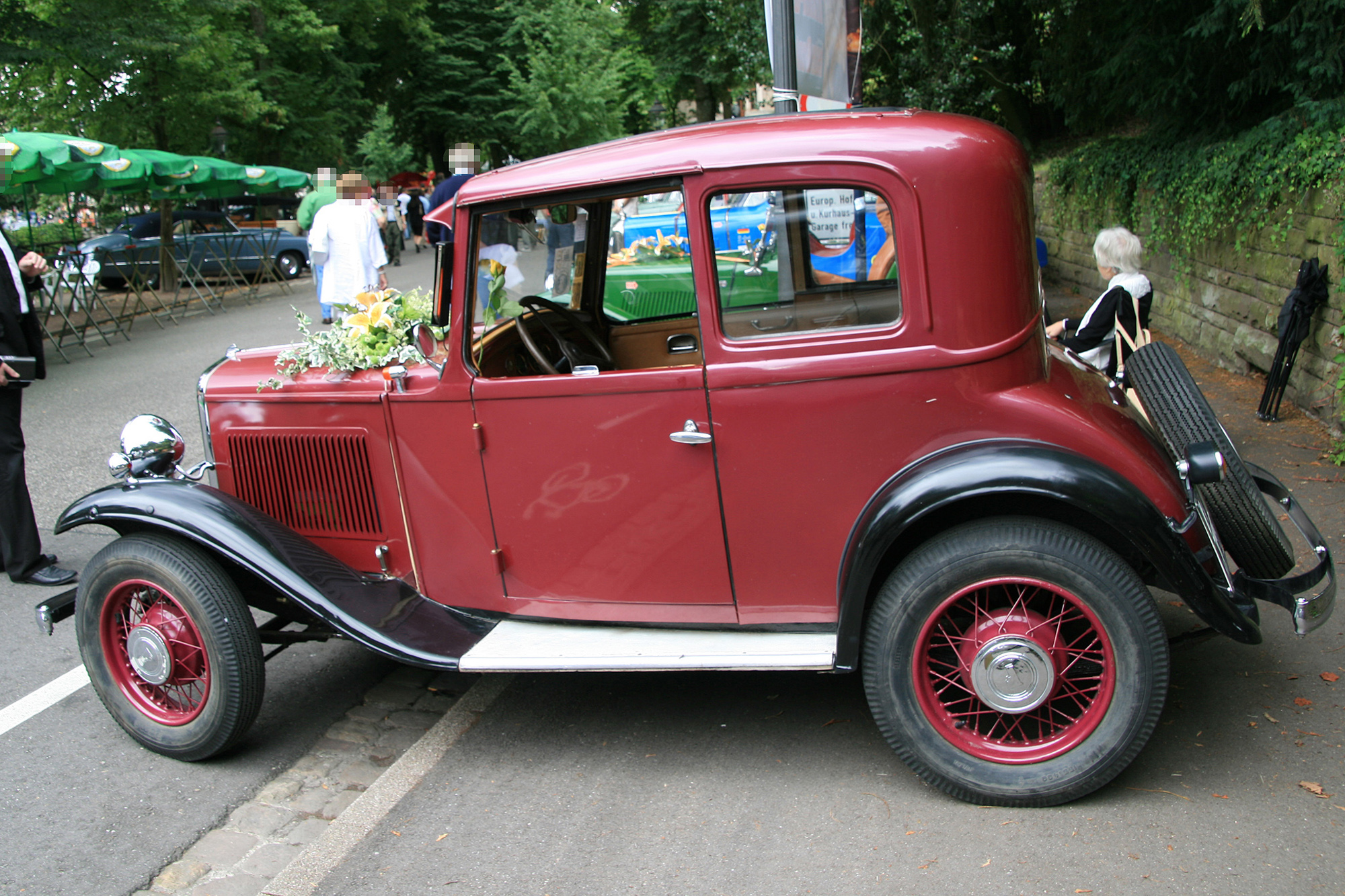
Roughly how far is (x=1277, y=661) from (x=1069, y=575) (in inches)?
60.6

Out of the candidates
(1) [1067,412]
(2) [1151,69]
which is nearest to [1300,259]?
(2) [1151,69]

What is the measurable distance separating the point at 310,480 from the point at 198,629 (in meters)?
0.71

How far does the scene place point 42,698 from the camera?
416 centimetres

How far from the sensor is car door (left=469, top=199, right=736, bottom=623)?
10.5 ft

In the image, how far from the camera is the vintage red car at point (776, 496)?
291 cm

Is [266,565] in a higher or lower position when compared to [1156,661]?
higher

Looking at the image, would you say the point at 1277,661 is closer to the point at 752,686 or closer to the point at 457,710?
the point at 752,686

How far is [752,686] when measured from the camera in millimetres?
3891

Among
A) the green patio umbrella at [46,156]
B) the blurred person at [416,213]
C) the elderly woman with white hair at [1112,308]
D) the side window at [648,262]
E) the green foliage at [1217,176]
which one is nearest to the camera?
the side window at [648,262]

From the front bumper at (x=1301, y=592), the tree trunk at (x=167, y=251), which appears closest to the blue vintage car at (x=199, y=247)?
the tree trunk at (x=167, y=251)

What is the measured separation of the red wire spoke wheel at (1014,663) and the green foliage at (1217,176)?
474cm

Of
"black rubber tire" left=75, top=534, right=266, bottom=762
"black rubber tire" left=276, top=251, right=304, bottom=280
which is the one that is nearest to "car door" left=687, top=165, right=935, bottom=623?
"black rubber tire" left=75, top=534, right=266, bottom=762

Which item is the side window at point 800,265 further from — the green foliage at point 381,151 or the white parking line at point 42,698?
the green foliage at point 381,151

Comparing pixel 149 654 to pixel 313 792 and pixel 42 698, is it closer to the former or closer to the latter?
pixel 313 792
